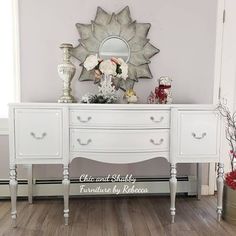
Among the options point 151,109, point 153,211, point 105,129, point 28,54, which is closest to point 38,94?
point 28,54

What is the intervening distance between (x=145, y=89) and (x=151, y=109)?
1.86ft

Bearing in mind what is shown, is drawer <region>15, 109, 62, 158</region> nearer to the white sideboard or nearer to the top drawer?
the white sideboard

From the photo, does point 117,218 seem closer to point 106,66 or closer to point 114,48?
point 106,66

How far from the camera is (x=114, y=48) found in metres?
2.39

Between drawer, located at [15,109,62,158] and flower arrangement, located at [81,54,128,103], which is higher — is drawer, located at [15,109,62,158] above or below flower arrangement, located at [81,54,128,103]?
below

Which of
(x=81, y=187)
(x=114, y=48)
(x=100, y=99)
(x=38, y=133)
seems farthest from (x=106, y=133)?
(x=114, y=48)

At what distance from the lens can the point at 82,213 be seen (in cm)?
216

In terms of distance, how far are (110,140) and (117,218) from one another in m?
0.64

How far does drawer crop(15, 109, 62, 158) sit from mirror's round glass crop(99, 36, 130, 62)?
0.80 m

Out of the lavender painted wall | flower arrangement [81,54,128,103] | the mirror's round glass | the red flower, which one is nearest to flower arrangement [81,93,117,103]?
flower arrangement [81,54,128,103]

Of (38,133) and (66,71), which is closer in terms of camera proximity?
(38,133)

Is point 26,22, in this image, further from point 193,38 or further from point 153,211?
point 153,211

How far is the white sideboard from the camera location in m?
1.88

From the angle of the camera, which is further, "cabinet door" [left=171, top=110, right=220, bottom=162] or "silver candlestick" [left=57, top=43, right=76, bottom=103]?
"silver candlestick" [left=57, top=43, right=76, bottom=103]
